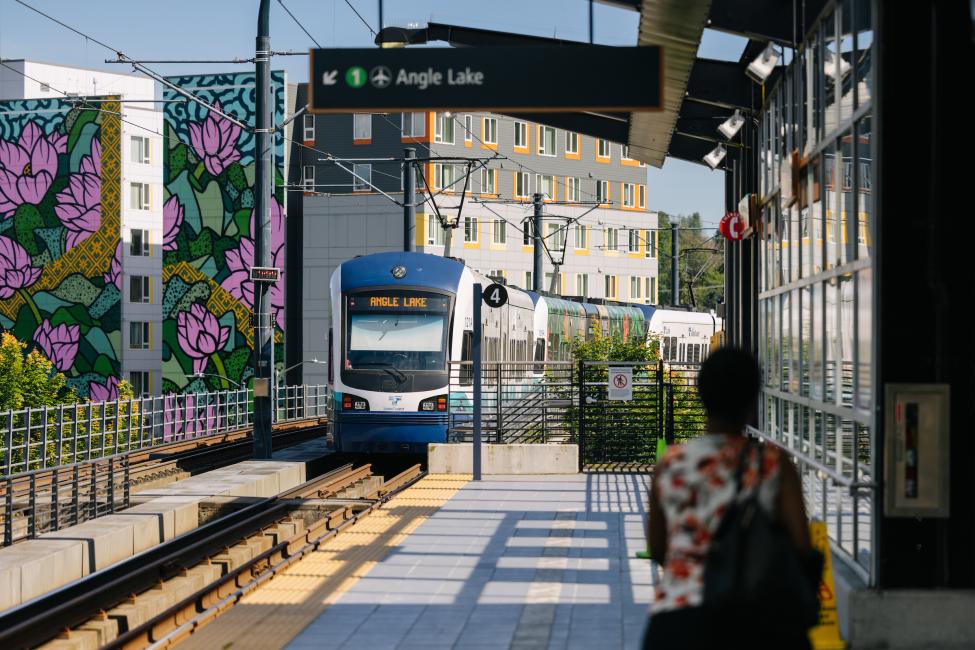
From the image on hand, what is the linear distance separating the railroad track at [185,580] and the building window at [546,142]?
175ft

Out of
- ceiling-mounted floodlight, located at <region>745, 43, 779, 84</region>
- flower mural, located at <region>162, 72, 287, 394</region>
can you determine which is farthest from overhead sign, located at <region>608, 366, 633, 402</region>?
flower mural, located at <region>162, 72, 287, 394</region>

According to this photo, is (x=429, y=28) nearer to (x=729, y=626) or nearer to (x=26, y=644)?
(x=26, y=644)

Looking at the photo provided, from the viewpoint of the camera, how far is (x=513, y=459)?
67.3ft

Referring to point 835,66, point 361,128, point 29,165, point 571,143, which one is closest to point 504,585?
point 835,66

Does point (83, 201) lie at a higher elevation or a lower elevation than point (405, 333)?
higher

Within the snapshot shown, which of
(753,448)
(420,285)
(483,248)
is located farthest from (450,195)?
(753,448)

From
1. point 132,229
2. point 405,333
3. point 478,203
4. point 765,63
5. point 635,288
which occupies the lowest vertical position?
point 405,333

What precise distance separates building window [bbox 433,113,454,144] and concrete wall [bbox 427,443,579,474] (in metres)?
46.3

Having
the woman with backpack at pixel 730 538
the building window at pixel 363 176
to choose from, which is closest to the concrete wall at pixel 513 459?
the woman with backpack at pixel 730 538

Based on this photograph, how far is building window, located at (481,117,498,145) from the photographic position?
68.2m

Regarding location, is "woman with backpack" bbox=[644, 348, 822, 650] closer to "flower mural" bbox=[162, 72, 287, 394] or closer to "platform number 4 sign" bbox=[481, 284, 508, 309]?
"platform number 4 sign" bbox=[481, 284, 508, 309]

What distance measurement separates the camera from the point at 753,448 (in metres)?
4.26

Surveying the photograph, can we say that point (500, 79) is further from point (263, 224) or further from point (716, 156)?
point (263, 224)

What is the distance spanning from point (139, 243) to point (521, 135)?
19.4 meters
